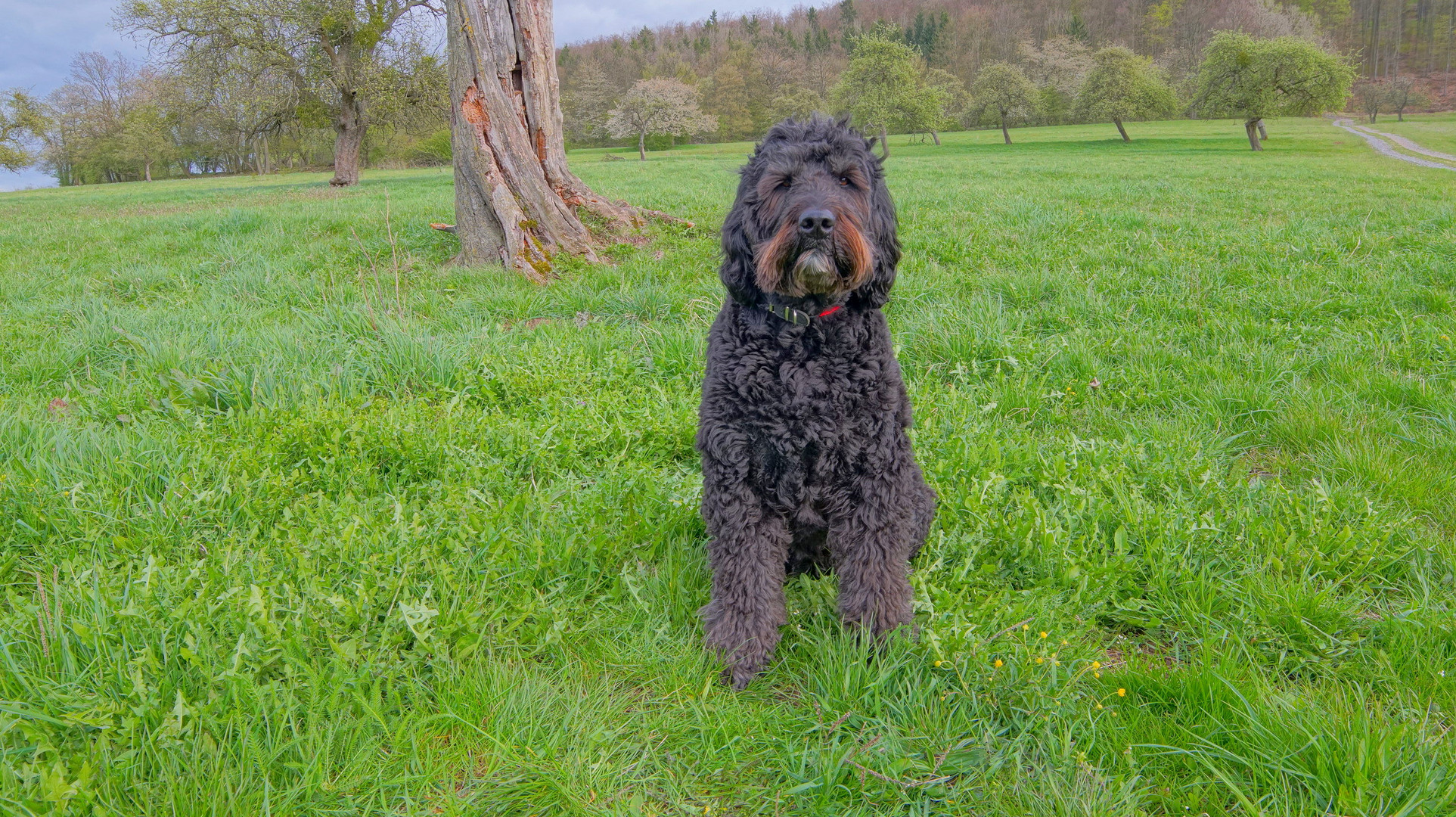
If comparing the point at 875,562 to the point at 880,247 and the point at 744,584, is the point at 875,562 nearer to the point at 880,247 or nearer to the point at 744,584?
the point at 744,584

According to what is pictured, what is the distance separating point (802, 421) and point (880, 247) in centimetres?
91

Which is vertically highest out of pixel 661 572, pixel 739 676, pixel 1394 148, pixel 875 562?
pixel 1394 148

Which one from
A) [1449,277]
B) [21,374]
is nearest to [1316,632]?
[1449,277]

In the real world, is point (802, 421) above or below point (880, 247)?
below

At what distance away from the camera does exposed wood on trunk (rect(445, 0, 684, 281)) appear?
27.3 feet

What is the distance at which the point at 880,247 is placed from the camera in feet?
10.4

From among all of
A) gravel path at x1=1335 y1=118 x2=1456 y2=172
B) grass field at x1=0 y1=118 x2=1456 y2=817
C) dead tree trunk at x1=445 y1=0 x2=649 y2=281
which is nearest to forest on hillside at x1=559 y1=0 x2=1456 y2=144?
gravel path at x1=1335 y1=118 x2=1456 y2=172

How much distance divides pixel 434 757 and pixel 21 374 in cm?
521

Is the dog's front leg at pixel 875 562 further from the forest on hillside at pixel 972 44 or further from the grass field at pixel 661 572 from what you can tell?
the forest on hillside at pixel 972 44

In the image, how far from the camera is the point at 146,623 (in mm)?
2504

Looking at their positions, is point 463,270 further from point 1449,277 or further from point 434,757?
point 1449,277

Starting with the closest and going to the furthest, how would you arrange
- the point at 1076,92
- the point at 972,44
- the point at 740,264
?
the point at 740,264
the point at 1076,92
the point at 972,44

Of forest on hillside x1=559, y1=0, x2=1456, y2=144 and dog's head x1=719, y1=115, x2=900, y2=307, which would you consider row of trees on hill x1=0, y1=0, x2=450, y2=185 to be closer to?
dog's head x1=719, y1=115, x2=900, y2=307

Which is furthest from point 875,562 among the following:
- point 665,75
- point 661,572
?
point 665,75
